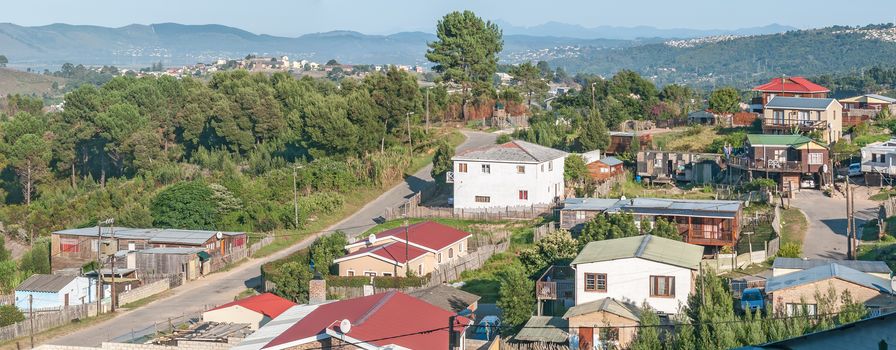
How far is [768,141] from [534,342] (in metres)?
22.9

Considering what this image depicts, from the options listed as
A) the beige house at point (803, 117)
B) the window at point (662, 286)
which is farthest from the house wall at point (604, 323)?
the beige house at point (803, 117)

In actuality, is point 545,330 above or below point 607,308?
below

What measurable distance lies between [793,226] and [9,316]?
24924mm

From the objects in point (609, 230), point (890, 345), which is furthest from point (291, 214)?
point (890, 345)

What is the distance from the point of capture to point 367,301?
78.4ft

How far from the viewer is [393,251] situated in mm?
33719

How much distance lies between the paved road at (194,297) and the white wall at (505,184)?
383 cm

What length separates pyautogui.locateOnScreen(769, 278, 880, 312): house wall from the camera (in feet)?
76.7

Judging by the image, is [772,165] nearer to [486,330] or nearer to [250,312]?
[486,330]

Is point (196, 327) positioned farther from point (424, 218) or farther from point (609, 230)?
point (424, 218)

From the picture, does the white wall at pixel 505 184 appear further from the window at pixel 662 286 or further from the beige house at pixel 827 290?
the beige house at pixel 827 290

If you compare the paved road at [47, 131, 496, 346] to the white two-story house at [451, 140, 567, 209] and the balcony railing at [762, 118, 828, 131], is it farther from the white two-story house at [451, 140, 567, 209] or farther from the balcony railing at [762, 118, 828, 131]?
the balcony railing at [762, 118, 828, 131]

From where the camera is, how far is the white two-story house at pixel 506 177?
1687 inches

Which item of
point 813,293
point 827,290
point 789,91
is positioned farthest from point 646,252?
point 789,91
